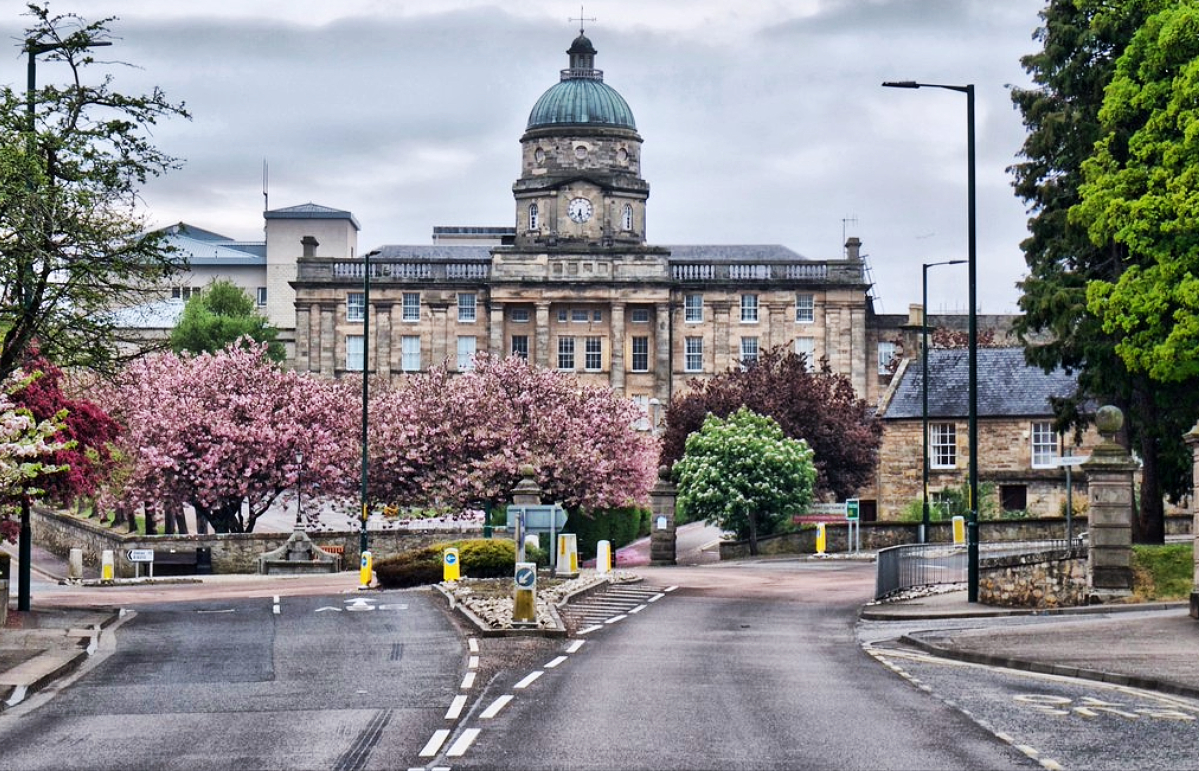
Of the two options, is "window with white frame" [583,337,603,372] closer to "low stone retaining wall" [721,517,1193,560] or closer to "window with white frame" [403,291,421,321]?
"window with white frame" [403,291,421,321]

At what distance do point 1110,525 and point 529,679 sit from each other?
17.8m

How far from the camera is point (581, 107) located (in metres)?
127

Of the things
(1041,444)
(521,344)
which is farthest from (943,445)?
(521,344)

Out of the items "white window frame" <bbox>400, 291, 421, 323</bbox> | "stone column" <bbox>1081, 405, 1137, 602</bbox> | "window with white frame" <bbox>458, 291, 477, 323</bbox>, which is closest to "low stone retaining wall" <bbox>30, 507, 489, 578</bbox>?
"stone column" <bbox>1081, 405, 1137, 602</bbox>

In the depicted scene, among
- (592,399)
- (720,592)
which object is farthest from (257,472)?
(720,592)

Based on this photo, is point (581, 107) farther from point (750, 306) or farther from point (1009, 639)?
point (1009, 639)

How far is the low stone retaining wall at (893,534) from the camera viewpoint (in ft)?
207

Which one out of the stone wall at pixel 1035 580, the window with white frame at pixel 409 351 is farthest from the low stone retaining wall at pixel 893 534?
the window with white frame at pixel 409 351

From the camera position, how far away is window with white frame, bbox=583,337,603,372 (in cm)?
12375

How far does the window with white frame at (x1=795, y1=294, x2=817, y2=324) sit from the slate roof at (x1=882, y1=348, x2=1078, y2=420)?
44.3 meters

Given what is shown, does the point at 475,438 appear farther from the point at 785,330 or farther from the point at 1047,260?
the point at 785,330

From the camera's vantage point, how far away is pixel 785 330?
124188 millimetres

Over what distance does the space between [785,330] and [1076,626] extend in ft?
305

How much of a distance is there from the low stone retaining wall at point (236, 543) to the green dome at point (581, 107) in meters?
59.8
